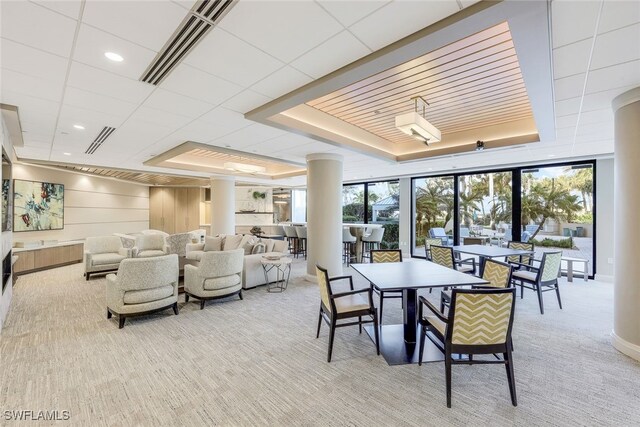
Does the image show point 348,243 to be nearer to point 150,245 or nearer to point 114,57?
point 150,245

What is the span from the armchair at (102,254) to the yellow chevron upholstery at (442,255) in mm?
6684

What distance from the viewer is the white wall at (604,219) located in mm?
5941

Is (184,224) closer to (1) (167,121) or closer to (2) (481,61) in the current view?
(1) (167,121)

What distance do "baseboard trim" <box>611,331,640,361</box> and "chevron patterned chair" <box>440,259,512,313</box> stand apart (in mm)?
1360

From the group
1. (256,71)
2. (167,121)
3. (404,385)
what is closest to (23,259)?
(167,121)

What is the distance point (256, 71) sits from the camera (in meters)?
2.57

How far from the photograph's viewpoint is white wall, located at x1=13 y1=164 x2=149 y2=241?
7359mm

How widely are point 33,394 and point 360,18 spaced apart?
12.7 ft

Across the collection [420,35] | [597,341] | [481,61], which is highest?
[481,61]

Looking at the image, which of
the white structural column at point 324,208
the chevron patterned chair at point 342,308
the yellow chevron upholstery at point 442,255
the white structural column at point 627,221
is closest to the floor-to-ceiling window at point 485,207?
the yellow chevron upholstery at point 442,255

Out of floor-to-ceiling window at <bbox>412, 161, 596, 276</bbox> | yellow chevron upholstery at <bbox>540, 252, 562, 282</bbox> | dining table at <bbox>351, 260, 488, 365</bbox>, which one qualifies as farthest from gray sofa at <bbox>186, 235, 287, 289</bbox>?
floor-to-ceiling window at <bbox>412, 161, 596, 276</bbox>

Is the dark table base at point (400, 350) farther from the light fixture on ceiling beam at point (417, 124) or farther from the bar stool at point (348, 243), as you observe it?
the bar stool at point (348, 243)

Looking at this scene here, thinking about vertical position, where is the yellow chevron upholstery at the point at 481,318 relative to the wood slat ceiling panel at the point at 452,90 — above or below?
below

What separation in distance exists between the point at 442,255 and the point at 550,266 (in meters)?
1.55
